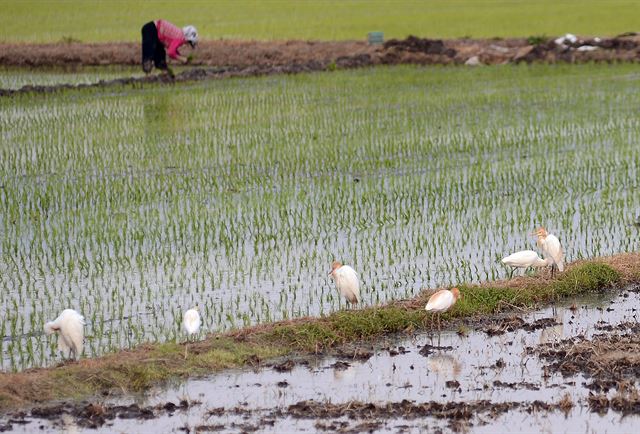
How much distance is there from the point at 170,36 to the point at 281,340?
17.4 m

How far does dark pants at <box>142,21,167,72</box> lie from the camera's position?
2462cm

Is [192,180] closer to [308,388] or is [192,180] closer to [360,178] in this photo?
[360,178]

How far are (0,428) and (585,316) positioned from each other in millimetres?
4907

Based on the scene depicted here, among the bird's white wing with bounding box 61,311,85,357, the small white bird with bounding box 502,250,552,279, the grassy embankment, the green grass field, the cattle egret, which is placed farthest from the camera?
the green grass field

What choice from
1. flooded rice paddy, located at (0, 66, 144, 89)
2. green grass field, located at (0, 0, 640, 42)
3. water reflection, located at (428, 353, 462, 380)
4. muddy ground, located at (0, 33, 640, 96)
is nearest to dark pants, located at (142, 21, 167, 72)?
flooded rice paddy, located at (0, 66, 144, 89)

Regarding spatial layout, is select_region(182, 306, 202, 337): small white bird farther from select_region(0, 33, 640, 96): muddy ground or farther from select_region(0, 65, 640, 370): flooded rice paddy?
select_region(0, 33, 640, 96): muddy ground

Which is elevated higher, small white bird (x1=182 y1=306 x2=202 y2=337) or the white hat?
the white hat

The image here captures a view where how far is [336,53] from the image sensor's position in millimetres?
31062

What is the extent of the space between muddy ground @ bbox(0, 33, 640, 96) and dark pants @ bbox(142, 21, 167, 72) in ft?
6.54

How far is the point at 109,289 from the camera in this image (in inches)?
400

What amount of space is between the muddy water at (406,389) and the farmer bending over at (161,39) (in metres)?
17.1

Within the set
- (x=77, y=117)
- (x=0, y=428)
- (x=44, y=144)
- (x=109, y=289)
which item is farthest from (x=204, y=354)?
(x=77, y=117)

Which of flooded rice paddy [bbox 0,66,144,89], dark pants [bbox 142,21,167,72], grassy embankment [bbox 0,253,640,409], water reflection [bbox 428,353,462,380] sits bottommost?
water reflection [bbox 428,353,462,380]

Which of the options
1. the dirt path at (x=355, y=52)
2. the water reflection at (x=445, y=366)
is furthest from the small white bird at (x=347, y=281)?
the dirt path at (x=355, y=52)
